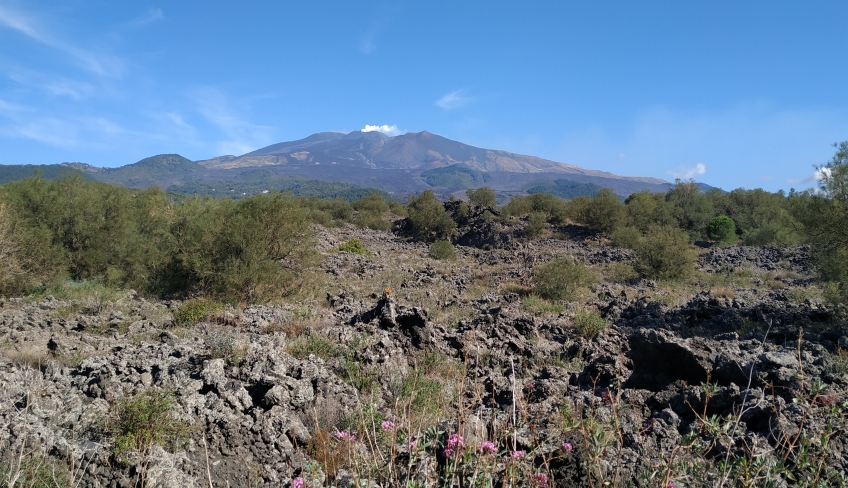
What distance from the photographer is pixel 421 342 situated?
7.07 m

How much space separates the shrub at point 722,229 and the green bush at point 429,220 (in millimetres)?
17413

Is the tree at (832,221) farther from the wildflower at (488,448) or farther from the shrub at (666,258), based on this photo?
the wildflower at (488,448)

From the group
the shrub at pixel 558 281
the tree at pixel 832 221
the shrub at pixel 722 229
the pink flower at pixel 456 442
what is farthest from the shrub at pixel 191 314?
the shrub at pixel 722 229

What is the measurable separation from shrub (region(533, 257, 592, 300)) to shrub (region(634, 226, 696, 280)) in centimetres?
462

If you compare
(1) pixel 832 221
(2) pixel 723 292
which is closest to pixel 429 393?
(1) pixel 832 221

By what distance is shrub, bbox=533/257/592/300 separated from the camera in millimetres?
13367

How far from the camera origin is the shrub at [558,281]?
43.9 ft

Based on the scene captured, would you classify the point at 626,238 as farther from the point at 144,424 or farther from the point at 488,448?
the point at 488,448

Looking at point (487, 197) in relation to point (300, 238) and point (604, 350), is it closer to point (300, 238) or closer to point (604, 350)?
point (300, 238)

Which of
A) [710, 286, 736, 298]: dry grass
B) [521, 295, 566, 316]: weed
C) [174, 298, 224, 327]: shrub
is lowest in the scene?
[710, 286, 736, 298]: dry grass

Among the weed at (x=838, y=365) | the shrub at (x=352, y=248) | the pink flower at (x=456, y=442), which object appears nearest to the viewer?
the pink flower at (x=456, y=442)

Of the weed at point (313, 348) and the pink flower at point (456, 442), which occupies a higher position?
the pink flower at point (456, 442)

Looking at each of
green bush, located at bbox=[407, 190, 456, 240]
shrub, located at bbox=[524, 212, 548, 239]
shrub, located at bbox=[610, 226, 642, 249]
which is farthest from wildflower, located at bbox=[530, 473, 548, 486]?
green bush, located at bbox=[407, 190, 456, 240]

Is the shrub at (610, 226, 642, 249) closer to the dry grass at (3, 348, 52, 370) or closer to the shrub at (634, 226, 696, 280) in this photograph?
the shrub at (634, 226, 696, 280)
